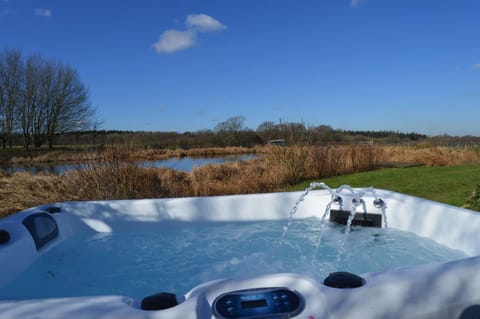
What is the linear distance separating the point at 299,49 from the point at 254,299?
7537 millimetres

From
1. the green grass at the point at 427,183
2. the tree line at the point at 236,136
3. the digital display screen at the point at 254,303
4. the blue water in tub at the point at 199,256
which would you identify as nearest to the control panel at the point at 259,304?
the digital display screen at the point at 254,303

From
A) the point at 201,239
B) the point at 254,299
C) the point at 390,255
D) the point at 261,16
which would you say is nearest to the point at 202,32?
the point at 261,16

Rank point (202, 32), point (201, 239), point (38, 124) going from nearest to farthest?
point (201, 239) < point (202, 32) < point (38, 124)

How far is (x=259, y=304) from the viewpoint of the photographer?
1160 millimetres

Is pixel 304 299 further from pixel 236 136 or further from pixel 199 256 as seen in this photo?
pixel 236 136

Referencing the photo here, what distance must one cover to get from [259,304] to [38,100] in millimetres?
17786

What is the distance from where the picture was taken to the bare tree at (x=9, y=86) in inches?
583

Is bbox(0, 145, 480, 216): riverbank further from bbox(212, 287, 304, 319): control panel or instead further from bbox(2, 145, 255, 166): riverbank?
bbox(212, 287, 304, 319): control panel

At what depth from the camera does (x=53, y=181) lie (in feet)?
17.5

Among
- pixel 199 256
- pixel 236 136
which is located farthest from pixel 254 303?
pixel 236 136

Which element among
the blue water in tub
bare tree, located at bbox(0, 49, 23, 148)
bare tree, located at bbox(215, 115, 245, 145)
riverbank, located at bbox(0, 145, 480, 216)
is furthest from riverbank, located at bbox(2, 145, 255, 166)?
bare tree, located at bbox(215, 115, 245, 145)

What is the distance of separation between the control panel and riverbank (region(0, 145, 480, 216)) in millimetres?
3724

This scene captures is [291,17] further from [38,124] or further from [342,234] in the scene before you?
[38,124]

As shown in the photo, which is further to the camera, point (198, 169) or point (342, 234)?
point (198, 169)
